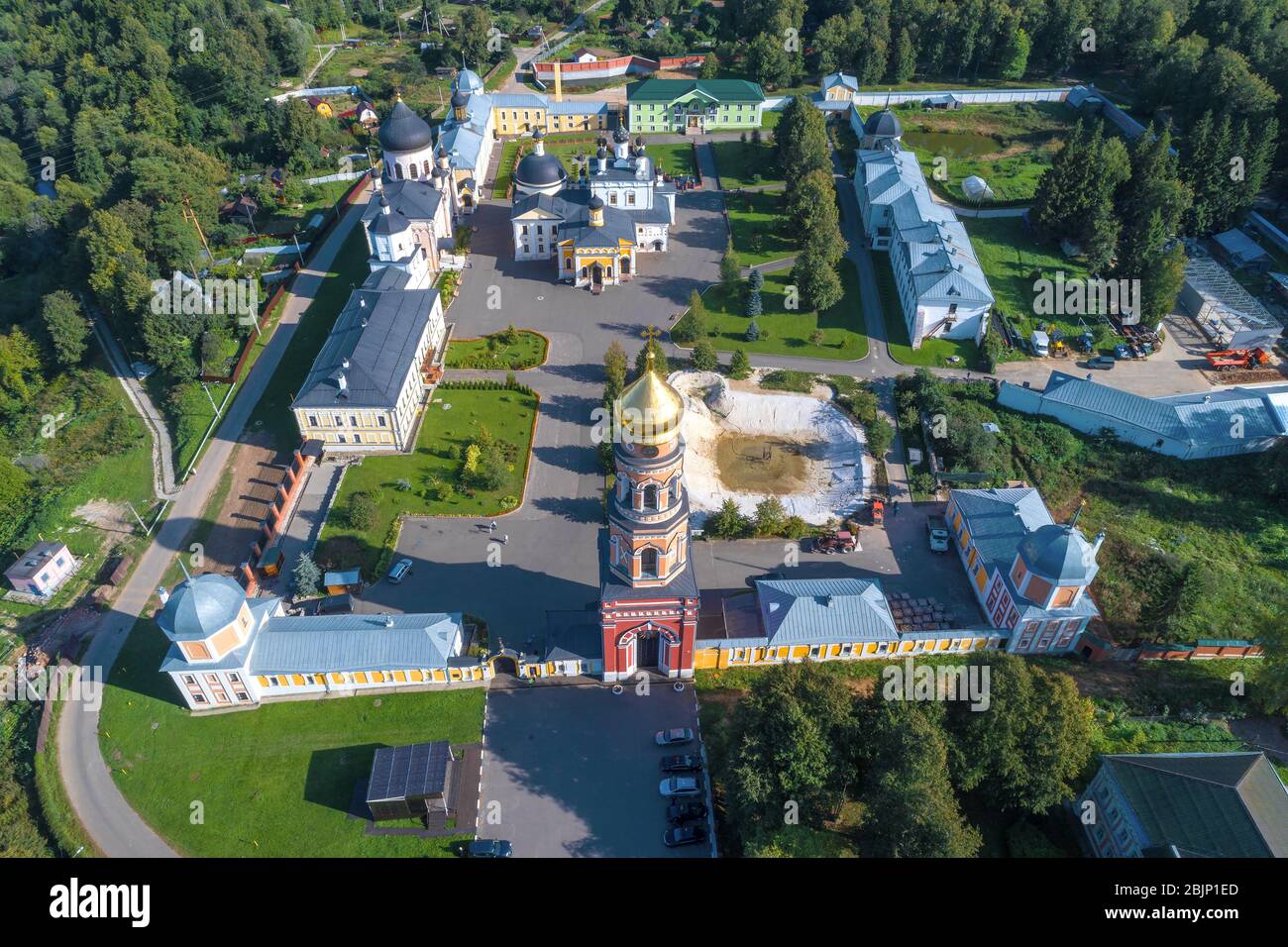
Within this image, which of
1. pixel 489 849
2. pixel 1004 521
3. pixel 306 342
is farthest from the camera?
pixel 306 342

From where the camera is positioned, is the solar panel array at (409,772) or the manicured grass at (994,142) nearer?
the solar panel array at (409,772)

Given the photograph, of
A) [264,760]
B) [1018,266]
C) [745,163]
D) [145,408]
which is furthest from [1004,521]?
[145,408]

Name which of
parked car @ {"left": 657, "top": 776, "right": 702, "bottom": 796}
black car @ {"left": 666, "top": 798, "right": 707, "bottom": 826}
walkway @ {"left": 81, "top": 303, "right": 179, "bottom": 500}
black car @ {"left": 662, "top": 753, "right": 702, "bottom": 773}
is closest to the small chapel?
walkway @ {"left": 81, "top": 303, "right": 179, "bottom": 500}

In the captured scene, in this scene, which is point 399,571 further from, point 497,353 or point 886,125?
point 886,125

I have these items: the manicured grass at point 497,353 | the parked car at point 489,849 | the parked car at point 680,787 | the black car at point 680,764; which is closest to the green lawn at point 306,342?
the manicured grass at point 497,353

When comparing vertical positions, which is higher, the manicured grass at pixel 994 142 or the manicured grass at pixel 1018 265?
the manicured grass at pixel 994 142

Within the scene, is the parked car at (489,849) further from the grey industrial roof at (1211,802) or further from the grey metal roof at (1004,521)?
the grey metal roof at (1004,521)

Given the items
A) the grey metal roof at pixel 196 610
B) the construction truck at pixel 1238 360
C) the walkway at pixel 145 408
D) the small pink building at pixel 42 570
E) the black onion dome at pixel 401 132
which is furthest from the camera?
the black onion dome at pixel 401 132
